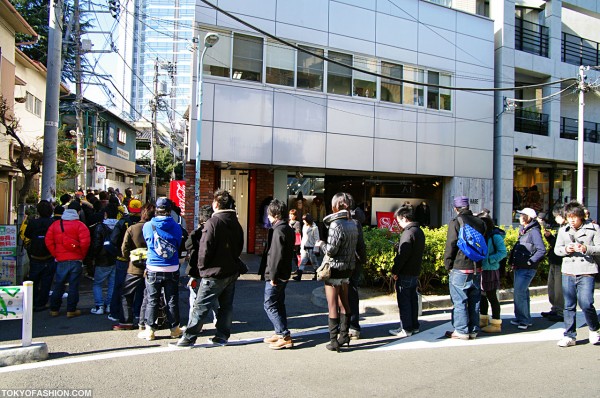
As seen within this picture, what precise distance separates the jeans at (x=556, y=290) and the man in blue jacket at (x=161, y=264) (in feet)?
19.1

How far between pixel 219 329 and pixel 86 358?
1.54 meters

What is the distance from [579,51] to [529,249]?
62.0 feet

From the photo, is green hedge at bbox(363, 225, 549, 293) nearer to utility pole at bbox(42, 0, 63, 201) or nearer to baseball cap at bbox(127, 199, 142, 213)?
baseball cap at bbox(127, 199, 142, 213)

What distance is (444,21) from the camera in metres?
16.7

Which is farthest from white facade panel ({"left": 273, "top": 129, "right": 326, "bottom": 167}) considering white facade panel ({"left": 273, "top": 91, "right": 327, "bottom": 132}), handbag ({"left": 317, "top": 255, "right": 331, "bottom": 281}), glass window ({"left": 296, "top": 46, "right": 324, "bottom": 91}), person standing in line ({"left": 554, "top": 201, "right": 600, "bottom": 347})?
person standing in line ({"left": 554, "top": 201, "right": 600, "bottom": 347})

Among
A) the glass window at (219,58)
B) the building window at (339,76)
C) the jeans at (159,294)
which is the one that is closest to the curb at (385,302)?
the jeans at (159,294)

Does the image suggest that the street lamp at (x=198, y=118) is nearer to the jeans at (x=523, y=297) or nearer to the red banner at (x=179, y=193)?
the red banner at (x=179, y=193)

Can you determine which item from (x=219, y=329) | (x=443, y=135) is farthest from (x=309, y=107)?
(x=219, y=329)

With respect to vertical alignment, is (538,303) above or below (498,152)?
below

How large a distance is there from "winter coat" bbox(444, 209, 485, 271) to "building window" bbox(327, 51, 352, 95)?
9367mm

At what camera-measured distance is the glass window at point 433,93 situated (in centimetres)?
1645

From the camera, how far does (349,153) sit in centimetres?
1484

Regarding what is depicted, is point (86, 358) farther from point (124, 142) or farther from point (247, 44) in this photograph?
point (124, 142)

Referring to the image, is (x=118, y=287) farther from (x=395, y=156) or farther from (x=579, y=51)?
(x=579, y=51)
